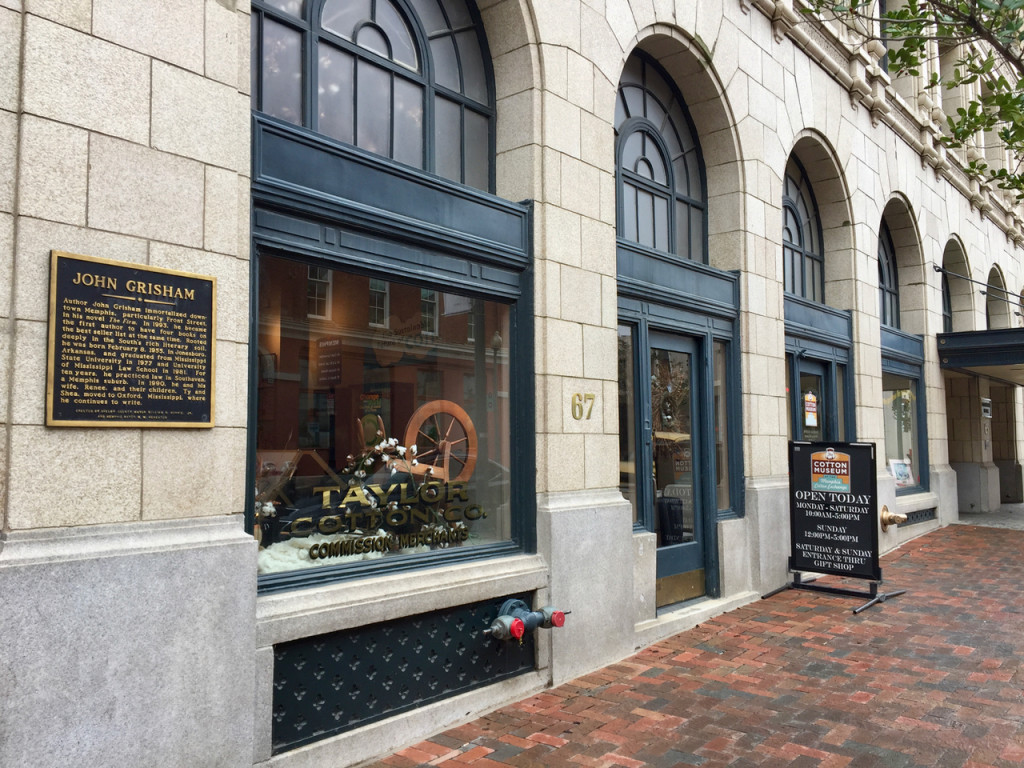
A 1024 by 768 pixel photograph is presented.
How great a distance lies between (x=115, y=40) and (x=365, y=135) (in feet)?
6.55

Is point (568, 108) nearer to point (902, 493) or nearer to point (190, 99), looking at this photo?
point (190, 99)

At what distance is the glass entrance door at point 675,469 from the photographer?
8.21m

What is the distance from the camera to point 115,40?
3.99m

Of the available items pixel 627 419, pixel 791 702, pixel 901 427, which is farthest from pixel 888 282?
pixel 791 702

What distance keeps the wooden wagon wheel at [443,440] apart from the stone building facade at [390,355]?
0.03 metres

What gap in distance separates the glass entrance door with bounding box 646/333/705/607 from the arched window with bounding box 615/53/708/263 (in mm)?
1229

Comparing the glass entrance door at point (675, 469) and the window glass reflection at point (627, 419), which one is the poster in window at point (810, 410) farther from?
the window glass reflection at point (627, 419)

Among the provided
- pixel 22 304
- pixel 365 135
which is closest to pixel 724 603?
pixel 365 135

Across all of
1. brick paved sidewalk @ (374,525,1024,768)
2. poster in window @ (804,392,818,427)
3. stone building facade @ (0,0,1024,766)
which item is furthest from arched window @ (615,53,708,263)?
brick paved sidewalk @ (374,525,1024,768)

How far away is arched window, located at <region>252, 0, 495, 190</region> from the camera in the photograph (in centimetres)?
527

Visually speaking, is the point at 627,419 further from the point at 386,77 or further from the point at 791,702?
the point at 386,77

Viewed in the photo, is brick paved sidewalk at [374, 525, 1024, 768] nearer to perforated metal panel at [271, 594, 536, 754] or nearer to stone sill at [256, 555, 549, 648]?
perforated metal panel at [271, 594, 536, 754]

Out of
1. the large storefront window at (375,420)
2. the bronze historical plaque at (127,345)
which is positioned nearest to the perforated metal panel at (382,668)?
the large storefront window at (375,420)

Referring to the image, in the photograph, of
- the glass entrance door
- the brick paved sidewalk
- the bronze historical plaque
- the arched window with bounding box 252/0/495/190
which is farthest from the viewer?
the glass entrance door
